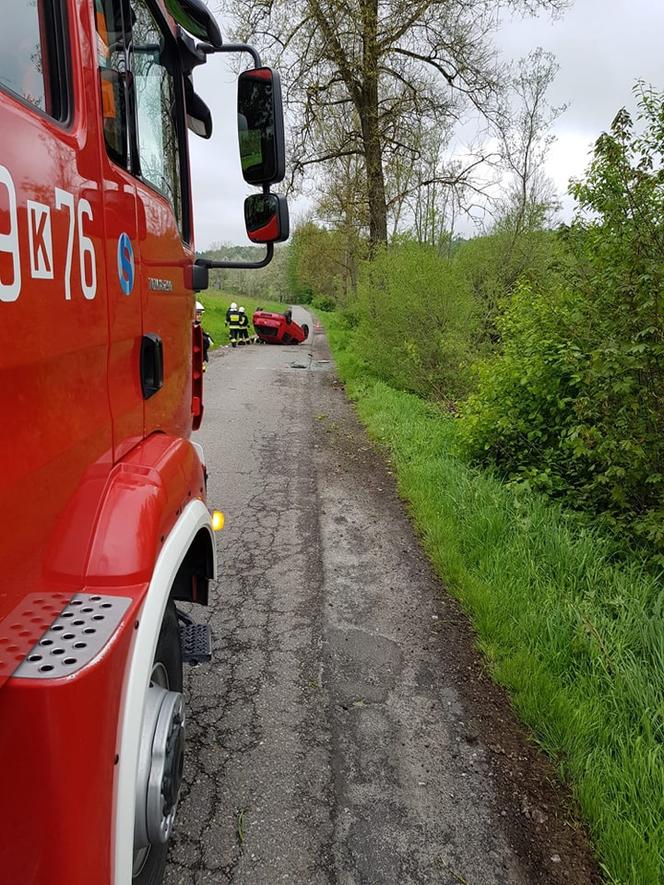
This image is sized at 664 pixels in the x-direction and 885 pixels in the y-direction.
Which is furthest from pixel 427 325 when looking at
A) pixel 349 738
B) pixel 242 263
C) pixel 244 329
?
pixel 244 329

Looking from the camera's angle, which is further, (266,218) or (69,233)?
(266,218)

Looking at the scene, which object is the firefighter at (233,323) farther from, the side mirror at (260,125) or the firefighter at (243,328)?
the side mirror at (260,125)

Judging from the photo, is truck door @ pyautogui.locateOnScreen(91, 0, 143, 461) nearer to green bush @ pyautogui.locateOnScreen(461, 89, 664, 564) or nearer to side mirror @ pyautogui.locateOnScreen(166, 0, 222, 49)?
side mirror @ pyautogui.locateOnScreen(166, 0, 222, 49)

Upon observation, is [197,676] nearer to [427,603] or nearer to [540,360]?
Result: [427,603]

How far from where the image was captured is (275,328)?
21766mm

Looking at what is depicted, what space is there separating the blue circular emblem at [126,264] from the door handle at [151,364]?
203 millimetres

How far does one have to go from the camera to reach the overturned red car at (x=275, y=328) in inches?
851

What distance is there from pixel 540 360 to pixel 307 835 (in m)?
4.00

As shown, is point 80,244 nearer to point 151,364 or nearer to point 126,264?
point 126,264

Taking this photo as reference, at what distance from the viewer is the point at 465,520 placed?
181 inches

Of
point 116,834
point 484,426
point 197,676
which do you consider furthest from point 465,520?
point 116,834

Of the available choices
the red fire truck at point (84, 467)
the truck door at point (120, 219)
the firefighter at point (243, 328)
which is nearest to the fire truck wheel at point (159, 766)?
the red fire truck at point (84, 467)

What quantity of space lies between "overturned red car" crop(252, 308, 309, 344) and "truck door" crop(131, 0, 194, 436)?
755 inches

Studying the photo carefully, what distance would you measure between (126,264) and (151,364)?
1.17 feet
